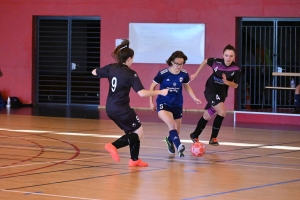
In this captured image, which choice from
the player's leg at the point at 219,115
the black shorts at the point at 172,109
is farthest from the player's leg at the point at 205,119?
the black shorts at the point at 172,109

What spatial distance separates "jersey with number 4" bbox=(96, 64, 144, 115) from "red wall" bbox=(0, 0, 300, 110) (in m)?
10.1

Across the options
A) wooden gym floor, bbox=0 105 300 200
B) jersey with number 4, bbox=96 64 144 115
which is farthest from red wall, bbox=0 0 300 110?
jersey with number 4, bbox=96 64 144 115

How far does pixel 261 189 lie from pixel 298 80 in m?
11.7

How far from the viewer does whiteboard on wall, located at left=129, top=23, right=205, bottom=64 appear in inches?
719

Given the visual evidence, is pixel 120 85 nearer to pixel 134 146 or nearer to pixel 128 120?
pixel 128 120

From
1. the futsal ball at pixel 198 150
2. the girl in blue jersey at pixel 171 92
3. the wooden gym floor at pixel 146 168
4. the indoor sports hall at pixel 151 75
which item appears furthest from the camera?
the indoor sports hall at pixel 151 75

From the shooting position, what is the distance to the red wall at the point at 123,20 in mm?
18000

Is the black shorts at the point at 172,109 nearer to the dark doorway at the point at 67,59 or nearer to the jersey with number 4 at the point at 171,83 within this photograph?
the jersey with number 4 at the point at 171,83

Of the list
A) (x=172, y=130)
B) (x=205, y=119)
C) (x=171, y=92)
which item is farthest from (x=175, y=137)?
(x=205, y=119)

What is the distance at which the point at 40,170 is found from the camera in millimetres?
7988

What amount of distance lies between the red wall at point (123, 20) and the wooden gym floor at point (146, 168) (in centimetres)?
487

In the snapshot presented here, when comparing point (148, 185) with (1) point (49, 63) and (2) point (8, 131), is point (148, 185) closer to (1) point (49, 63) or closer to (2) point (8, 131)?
(2) point (8, 131)

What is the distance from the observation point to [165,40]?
60.7ft

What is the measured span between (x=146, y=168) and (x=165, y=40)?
34.5 feet
